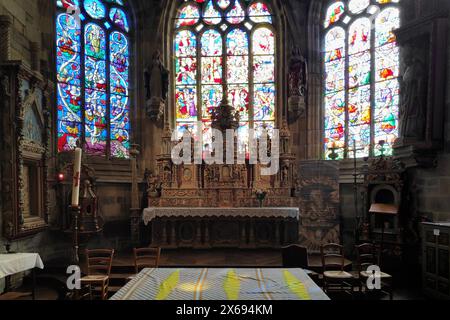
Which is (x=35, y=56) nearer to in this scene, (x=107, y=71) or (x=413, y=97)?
(x=107, y=71)

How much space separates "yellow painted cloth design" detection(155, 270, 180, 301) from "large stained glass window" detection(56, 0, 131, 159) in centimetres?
668

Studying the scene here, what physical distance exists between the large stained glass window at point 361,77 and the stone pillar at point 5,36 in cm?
757

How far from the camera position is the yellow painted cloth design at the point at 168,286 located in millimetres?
2653

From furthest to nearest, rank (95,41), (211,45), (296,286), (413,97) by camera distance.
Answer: (211,45) < (95,41) < (413,97) < (296,286)

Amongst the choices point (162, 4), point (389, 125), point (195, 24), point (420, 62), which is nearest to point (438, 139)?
point (420, 62)

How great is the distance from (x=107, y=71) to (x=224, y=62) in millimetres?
3712

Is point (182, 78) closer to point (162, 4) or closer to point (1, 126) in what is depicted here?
point (162, 4)

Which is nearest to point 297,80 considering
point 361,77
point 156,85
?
point 361,77

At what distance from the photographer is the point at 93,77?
392 inches

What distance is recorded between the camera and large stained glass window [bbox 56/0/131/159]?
923 centimetres

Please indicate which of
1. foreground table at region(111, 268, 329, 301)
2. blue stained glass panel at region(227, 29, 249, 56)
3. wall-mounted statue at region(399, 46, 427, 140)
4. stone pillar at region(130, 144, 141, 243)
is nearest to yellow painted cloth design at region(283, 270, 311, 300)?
foreground table at region(111, 268, 329, 301)

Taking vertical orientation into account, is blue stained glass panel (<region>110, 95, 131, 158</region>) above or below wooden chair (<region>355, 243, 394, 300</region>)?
above

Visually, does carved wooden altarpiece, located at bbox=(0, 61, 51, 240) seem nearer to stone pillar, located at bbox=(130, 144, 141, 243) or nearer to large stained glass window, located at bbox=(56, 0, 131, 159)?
large stained glass window, located at bbox=(56, 0, 131, 159)

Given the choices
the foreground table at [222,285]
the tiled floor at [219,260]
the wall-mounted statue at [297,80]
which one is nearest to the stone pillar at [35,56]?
the tiled floor at [219,260]
